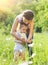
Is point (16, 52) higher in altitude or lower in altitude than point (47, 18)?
higher

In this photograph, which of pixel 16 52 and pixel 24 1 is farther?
pixel 24 1

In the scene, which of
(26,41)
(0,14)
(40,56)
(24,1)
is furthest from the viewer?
(24,1)

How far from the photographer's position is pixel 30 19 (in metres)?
4.68

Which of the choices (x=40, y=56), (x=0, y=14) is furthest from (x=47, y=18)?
(x=40, y=56)

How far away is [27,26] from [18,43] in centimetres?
30

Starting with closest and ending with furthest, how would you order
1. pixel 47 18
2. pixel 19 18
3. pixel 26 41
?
pixel 26 41 < pixel 19 18 < pixel 47 18

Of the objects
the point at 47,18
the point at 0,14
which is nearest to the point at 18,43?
the point at 47,18

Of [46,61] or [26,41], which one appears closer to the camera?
[26,41]

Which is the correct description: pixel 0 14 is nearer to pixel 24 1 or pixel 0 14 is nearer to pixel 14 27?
pixel 24 1

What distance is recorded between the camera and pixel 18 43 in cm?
479

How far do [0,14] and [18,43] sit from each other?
29014mm

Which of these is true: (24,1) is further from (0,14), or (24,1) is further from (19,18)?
(19,18)

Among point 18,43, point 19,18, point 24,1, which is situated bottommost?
point 24,1

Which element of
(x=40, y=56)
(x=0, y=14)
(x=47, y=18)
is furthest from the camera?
(x=0, y=14)
